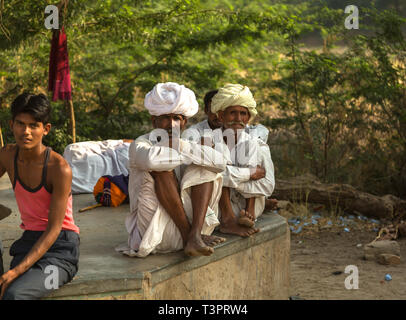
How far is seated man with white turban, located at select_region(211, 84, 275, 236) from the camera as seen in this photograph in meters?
3.58

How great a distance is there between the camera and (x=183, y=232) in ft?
10.5

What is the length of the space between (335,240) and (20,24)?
4.65m

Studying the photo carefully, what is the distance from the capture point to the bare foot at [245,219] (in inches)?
136

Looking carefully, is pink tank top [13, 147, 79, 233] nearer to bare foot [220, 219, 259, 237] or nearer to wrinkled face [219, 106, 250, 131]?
bare foot [220, 219, 259, 237]

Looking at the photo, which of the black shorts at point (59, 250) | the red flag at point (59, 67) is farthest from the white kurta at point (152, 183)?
the red flag at point (59, 67)

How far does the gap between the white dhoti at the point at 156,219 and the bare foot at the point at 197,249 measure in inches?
6.8

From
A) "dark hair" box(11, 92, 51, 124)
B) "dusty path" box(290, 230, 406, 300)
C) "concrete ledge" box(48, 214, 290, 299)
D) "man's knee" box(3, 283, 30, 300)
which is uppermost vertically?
"dark hair" box(11, 92, 51, 124)

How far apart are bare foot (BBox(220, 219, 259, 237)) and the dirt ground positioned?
1.30 m

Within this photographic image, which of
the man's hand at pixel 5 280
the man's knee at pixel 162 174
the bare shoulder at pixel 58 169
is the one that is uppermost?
the bare shoulder at pixel 58 169

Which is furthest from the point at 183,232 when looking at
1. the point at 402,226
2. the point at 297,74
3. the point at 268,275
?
the point at 297,74

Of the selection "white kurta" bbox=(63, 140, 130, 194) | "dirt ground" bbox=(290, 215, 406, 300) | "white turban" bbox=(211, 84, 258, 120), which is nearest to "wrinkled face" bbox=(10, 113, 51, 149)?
"white turban" bbox=(211, 84, 258, 120)

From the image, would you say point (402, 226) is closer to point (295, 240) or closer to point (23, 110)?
point (295, 240)

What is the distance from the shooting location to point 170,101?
10.4 feet

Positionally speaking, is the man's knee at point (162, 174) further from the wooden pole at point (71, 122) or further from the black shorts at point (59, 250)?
the wooden pole at point (71, 122)
